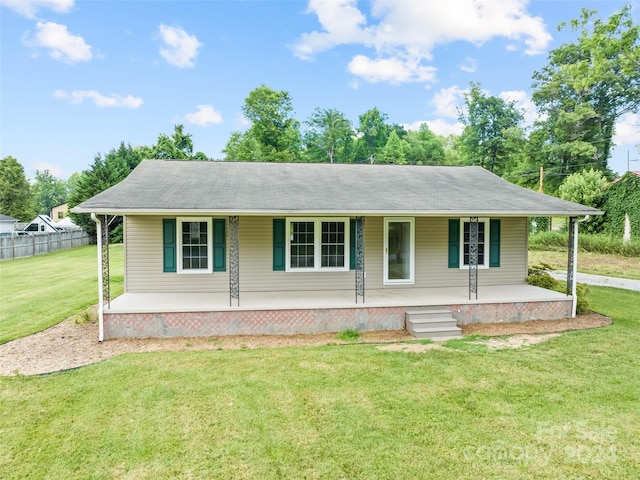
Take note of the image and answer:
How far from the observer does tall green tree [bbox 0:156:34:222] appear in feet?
132

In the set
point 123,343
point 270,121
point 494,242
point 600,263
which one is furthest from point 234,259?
point 270,121

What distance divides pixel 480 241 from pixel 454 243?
0.82 m

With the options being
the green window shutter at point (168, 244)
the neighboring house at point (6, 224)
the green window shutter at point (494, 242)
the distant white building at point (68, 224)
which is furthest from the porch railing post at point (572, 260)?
the neighboring house at point (6, 224)

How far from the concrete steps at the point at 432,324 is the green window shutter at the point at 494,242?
3.21 meters

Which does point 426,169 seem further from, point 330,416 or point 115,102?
point 115,102

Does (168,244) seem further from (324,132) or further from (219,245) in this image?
(324,132)

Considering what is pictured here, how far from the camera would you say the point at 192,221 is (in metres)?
8.96

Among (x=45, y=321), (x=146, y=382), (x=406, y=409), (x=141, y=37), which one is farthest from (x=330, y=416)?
(x=141, y=37)

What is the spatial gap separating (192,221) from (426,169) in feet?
24.6

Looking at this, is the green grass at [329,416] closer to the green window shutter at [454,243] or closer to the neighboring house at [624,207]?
the green window shutter at [454,243]

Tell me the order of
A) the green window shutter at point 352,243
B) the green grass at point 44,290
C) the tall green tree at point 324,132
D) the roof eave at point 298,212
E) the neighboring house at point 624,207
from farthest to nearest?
the tall green tree at point 324,132 → the neighboring house at point 624,207 → the green window shutter at point 352,243 → the green grass at point 44,290 → the roof eave at point 298,212

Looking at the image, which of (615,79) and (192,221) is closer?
(192,221)

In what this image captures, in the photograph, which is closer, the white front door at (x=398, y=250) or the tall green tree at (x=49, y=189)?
the white front door at (x=398, y=250)

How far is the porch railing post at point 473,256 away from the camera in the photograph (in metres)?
8.27
